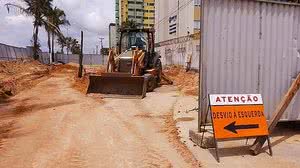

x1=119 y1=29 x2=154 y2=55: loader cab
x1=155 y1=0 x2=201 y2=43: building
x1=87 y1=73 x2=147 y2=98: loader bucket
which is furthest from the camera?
x1=155 y1=0 x2=201 y2=43: building

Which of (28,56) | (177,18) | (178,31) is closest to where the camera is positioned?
(28,56)

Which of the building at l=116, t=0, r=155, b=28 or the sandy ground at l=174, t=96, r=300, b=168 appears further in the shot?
the building at l=116, t=0, r=155, b=28

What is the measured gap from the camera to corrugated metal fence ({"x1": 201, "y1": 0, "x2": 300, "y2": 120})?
28.0 ft

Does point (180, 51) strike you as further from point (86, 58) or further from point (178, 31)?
point (86, 58)

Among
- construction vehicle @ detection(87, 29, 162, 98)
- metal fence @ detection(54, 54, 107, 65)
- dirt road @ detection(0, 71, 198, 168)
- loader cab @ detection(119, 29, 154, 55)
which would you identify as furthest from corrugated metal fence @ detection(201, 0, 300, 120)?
metal fence @ detection(54, 54, 107, 65)

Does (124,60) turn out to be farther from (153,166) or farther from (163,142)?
(153,166)

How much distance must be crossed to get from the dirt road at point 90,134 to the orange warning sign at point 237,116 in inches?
33.7

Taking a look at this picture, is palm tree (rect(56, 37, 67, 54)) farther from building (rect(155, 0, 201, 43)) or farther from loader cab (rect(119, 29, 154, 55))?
loader cab (rect(119, 29, 154, 55))

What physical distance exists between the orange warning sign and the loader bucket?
27.1 feet

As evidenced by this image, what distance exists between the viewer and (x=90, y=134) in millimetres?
9398

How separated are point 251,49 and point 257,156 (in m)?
2.35

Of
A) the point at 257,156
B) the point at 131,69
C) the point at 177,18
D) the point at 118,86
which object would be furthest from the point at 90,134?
the point at 177,18

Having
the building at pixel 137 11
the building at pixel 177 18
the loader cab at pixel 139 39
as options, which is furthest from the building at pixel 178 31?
the building at pixel 137 11

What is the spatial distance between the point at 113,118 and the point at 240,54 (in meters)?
4.38
